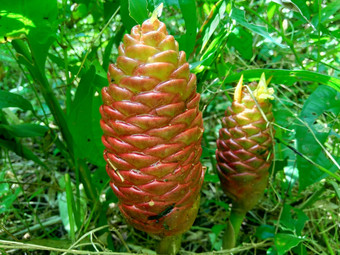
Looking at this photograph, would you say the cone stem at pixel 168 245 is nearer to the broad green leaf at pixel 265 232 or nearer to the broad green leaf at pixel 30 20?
the broad green leaf at pixel 265 232

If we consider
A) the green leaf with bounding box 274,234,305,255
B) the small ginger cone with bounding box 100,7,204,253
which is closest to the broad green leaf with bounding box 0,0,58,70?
the small ginger cone with bounding box 100,7,204,253

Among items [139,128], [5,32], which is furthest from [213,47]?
[5,32]

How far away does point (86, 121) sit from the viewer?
3.91ft

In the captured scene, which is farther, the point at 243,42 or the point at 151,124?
the point at 243,42

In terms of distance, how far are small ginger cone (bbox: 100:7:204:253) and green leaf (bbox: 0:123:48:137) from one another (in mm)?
588

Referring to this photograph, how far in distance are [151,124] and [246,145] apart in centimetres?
40

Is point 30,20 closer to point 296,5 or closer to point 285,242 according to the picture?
point 296,5

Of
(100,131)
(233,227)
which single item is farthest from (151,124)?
(233,227)

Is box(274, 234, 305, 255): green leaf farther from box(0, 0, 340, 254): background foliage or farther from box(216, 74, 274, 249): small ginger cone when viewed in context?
box(216, 74, 274, 249): small ginger cone

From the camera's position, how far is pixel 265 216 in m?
1.58

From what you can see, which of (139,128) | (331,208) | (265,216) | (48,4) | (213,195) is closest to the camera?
(139,128)

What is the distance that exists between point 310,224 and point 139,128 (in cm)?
121

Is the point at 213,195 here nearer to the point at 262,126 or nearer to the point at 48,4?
the point at 262,126

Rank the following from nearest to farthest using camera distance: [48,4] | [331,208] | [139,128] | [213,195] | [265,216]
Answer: [139,128]
[48,4]
[331,208]
[265,216]
[213,195]
